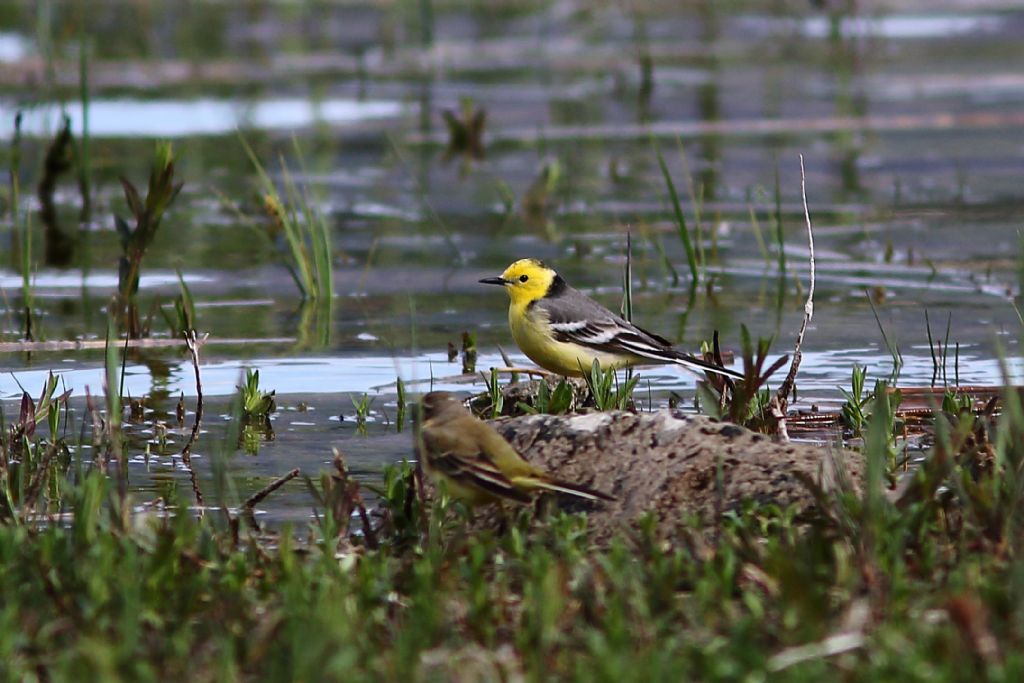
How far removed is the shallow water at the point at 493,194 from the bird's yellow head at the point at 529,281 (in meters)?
0.36

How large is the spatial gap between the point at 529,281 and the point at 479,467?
10.1 feet

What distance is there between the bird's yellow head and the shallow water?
14.4 inches

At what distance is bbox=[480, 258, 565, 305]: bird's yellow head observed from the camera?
8086 millimetres

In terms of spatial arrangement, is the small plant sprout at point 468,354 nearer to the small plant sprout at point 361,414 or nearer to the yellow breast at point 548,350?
the yellow breast at point 548,350

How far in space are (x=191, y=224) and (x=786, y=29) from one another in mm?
13121

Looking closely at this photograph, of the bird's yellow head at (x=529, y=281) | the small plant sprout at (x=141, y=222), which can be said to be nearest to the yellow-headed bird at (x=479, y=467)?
the bird's yellow head at (x=529, y=281)

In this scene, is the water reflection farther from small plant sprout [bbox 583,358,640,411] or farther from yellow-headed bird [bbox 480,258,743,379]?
small plant sprout [bbox 583,358,640,411]

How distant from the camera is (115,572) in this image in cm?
452

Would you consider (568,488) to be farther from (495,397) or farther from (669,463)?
(495,397)

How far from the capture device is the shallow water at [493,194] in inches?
319

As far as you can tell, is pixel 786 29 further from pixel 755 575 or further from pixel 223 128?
pixel 755 575

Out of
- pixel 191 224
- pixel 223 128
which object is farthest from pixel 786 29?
pixel 191 224

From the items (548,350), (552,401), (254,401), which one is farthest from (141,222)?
(552,401)

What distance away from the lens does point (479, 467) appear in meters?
5.19
